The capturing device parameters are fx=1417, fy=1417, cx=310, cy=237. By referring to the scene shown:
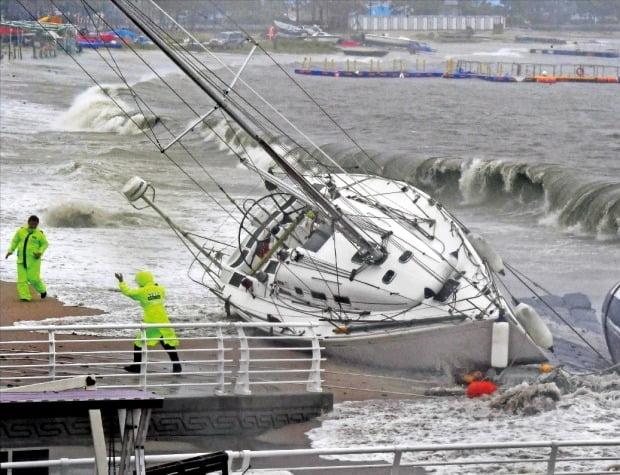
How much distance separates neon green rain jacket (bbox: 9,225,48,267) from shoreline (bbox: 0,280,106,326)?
2.40ft

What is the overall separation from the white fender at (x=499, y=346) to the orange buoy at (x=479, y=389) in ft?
2.24

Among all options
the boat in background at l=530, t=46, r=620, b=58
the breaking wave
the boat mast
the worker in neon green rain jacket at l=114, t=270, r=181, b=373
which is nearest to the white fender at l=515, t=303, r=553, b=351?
the boat mast

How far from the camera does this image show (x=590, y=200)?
1561 inches

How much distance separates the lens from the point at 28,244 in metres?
→ 21.8

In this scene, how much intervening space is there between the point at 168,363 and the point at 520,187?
3027 centimetres

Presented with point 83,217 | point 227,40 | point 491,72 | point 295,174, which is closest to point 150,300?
point 295,174

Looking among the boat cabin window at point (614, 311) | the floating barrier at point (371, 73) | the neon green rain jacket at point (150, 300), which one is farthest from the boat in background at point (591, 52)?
the neon green rain jacket at point (150, 300)

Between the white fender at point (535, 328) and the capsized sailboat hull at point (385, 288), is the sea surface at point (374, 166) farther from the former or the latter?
the capsized sailboat hull at point (385, 288)

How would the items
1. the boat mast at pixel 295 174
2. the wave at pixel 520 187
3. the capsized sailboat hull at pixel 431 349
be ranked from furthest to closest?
1. the wave at pixel 520 187
2. the boat mast at pixel 295 174
3. the capsized sailboat hull at pixel 431 349

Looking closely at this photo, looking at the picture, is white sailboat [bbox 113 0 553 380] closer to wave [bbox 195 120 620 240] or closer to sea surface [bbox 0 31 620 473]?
sea surface [bbox 0 31 620 473]

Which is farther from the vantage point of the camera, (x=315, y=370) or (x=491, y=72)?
(x=491, y=72)

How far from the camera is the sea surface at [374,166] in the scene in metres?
17.3

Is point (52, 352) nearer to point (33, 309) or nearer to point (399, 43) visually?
point (33, 309)

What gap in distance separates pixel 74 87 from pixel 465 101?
24535 millimetres
